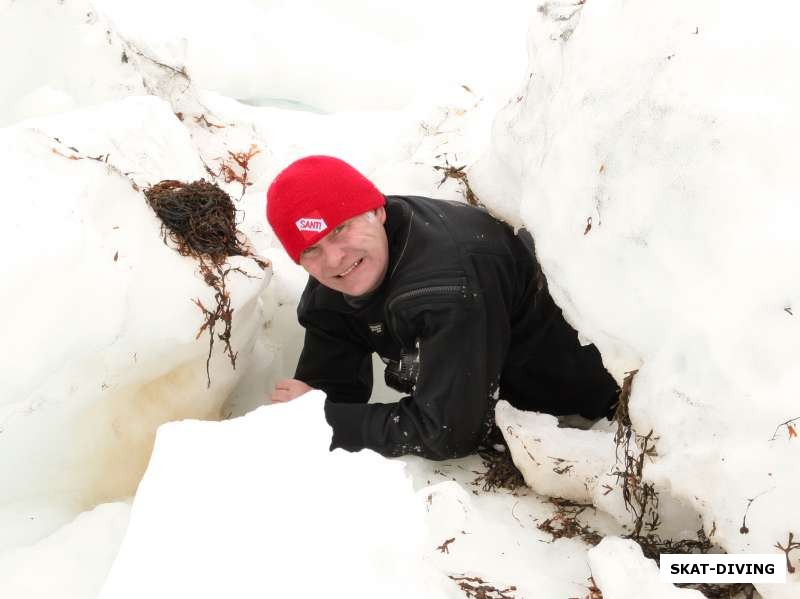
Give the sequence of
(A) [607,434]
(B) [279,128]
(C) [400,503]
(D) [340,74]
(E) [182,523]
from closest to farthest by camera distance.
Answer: (E) [182,523], (C) [400,503], (A) [607,434], (B) [279,128], (D) [340,74]

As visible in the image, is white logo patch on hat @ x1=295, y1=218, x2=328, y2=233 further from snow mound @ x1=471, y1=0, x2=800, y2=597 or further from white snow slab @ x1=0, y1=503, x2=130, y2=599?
white snow slab @ x1=0, y1=503, x2=130, y2=599

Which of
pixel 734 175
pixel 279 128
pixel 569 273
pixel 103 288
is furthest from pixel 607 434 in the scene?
pixel 279 128

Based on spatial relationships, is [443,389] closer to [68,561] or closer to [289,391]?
[289,391]

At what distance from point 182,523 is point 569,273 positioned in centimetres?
83

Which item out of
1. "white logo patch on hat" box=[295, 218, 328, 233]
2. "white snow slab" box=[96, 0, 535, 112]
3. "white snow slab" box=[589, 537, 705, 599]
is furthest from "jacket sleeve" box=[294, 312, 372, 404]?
"white snow slab" box=[96, 0, 535, 112]

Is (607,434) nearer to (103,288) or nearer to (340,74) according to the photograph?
(103,288)

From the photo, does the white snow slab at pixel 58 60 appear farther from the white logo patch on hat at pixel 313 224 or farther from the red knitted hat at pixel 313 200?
the white logo patch on hat at pixel 313 224

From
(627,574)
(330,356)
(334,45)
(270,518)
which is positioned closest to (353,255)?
(330,356)

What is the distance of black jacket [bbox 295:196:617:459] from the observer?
5.48 feet

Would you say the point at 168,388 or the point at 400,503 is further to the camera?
the point at 168,388

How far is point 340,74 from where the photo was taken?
12.4ft

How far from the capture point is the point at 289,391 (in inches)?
76.5

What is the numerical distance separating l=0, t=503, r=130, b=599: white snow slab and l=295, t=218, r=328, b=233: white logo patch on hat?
730mm

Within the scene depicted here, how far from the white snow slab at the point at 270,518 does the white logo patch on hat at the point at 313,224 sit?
22.3 inches
